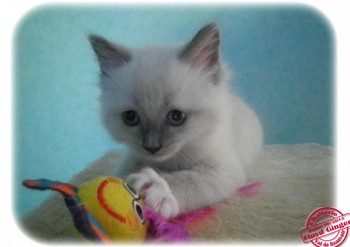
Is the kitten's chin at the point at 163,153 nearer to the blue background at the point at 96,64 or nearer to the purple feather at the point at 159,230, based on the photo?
the purple feather at the point at 159,230

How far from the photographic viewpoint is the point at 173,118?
5.66 ft

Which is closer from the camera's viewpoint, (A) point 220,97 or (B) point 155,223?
(B) point 155,223

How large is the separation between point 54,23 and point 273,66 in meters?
1.25

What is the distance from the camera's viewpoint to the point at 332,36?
84.4 inches

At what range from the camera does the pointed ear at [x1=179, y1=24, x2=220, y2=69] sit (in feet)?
5.74

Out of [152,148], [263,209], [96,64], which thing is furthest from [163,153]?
[96,64]

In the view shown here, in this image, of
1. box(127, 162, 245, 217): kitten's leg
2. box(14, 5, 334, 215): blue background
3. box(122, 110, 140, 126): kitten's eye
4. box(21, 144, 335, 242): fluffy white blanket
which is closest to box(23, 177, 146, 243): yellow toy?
box(127, 162, 245, 217): kitten's leg

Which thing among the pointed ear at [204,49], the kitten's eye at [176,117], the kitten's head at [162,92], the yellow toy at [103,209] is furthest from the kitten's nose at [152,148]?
the pointed ear at [204,49]

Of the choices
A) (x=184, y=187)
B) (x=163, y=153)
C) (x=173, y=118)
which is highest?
(x=173, y=118)

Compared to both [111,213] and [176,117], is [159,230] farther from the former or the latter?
[176,117]


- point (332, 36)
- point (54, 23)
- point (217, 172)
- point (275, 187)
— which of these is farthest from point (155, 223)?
point (332, 36)

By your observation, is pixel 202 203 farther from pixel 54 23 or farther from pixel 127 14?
pixel 54 23

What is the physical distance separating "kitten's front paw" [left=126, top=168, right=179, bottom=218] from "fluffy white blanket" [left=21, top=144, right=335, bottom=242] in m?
0.13

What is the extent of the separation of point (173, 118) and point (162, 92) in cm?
11
